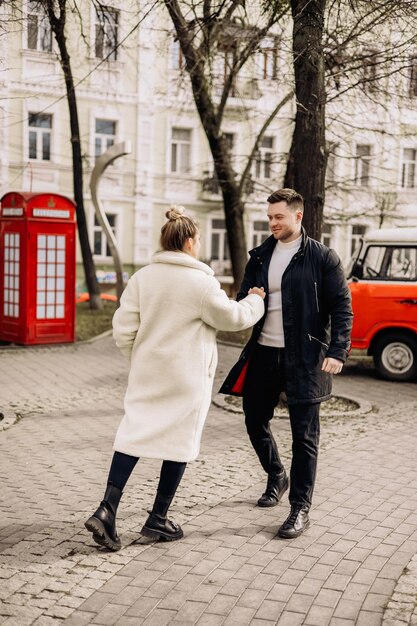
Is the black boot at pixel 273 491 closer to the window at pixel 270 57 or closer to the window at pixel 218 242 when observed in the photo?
the window at pixel 270 57

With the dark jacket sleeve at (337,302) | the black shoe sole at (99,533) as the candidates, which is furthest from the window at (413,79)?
the black shoe sole at (99,533)

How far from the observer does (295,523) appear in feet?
16.3

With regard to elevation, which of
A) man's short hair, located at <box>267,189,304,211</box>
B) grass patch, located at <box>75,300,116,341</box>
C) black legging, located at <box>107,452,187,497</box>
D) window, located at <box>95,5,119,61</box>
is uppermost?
window, located at <box>95,5,119,61</box>

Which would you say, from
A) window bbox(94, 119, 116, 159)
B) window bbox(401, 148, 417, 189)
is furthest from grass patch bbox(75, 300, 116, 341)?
window bbox(401, 148, 417, 189)

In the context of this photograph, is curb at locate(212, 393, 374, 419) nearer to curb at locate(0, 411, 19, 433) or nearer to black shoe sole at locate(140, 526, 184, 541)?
curb at locate(0, 411, 19, 433)

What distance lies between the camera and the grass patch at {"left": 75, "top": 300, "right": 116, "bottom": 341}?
53.3ft

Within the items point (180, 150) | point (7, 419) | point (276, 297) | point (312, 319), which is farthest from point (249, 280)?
point (180, 150)

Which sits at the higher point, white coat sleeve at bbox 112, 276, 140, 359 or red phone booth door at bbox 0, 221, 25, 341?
white coat sleeve at bbox 112, 276, 140, 359

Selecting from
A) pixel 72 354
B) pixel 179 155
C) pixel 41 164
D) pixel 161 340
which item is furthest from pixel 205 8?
pixel 179 155

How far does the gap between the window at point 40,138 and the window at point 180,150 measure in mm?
5181

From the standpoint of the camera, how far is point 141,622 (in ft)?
12.2

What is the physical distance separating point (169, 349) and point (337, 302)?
1110 millimetres

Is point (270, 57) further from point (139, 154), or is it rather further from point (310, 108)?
point (139, 154)

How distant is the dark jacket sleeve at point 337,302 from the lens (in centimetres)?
502
